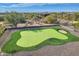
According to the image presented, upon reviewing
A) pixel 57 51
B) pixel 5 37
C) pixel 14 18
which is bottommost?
pixel 57 51

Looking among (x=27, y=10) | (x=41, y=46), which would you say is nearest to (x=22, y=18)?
(x=27, y=10)

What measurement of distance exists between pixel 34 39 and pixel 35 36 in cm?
2

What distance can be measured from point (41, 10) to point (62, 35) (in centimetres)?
24

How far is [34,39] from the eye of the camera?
2.37 meters

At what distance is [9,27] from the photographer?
2383 millimetres

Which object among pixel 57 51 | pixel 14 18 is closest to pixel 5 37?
pixel 14 18

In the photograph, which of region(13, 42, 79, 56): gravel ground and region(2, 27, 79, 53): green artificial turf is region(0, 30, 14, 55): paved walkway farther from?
region(13, 42, 79, 56): gravel ground

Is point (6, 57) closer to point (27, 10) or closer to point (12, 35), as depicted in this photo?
point (12, 35)

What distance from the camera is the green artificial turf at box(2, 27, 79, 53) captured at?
7.75 feet

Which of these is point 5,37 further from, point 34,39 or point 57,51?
point 57,51

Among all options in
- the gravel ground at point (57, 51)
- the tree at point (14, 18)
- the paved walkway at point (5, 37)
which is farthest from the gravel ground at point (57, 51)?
the tree at point (14, 18)

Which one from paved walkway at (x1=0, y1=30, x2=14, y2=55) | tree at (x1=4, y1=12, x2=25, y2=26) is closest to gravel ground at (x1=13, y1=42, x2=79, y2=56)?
paved walkway at (x1=0, y1=30, x2=14, y2=55)

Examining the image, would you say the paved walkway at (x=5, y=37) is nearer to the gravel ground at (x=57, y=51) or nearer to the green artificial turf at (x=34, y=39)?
the green artificial turf at (x=34, y=39)

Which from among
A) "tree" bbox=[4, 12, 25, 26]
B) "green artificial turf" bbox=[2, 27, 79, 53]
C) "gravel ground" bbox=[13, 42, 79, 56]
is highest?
"tree" bbox=[4, 12, 25, 26]
